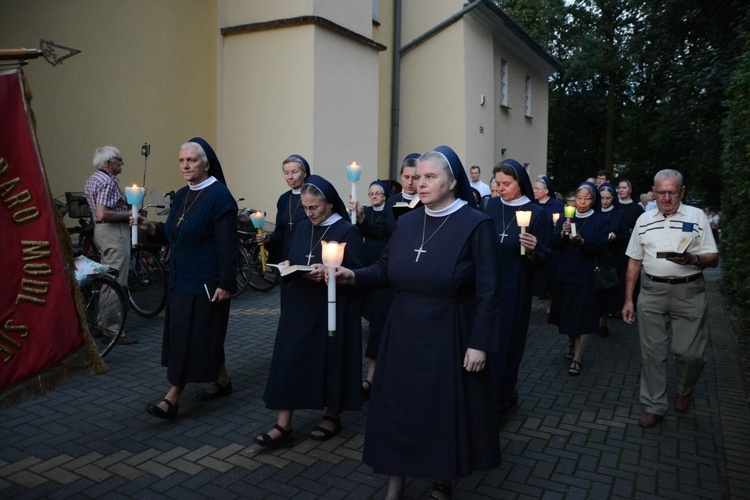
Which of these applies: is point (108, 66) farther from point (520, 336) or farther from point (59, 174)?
point (520, 336)

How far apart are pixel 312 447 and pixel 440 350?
64.2 inches

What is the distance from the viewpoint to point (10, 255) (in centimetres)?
277

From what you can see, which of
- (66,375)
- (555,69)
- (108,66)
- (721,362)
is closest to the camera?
(66,375)

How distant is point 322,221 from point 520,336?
6.37 feet

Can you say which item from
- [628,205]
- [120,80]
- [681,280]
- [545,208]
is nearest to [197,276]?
[681,280]

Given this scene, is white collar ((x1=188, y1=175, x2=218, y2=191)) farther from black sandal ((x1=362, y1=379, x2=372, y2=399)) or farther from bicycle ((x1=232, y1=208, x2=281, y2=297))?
bicycle ((x1=232, y1=208, x2=281, y2=297))

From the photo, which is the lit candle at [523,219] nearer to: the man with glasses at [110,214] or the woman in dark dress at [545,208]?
the woman in dark dress at [545,208]

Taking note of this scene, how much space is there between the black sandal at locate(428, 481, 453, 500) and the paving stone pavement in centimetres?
17

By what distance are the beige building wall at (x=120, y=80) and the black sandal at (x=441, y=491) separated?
8191 millimetres

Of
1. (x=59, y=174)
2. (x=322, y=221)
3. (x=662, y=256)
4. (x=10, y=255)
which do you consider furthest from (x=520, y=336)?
(x=59, y=174)

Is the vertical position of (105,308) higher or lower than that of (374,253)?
lower

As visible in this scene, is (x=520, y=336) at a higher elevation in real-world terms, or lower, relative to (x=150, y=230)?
lower

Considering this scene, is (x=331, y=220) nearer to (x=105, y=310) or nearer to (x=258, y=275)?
(x=105, y=310)

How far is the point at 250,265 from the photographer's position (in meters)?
10.7
